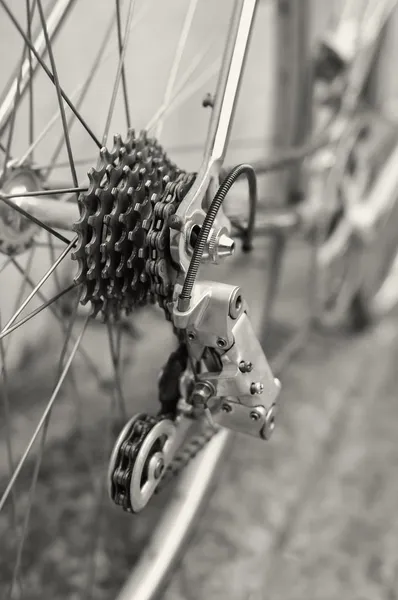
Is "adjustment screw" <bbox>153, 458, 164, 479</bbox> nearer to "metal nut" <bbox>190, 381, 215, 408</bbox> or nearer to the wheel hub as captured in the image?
"metal nut" <bbox>190, 381, 215, 408</bbox>

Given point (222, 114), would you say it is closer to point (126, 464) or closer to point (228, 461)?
point (126, 464)

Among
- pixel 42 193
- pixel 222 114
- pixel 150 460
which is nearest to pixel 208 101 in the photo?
pixel 222 114

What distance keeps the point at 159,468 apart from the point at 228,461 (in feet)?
0.99

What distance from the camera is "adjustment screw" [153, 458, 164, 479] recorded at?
40 cm

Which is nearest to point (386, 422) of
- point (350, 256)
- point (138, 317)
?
point (350, 256)

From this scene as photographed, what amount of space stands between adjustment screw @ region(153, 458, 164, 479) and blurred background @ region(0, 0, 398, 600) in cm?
11

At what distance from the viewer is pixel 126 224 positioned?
353mm

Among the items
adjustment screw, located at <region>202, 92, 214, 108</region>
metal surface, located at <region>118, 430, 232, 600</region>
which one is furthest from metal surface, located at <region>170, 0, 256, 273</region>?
metal surface, located at <region>118, 430, 232, 600</region>

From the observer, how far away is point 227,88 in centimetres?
41

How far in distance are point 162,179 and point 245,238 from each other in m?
0.11

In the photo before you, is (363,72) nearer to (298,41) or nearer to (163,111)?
(298,41)

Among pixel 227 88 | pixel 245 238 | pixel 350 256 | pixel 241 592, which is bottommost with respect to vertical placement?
pixel 241 592

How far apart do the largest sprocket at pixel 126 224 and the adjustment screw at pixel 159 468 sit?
103mm

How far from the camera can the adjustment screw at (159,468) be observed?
400mm
